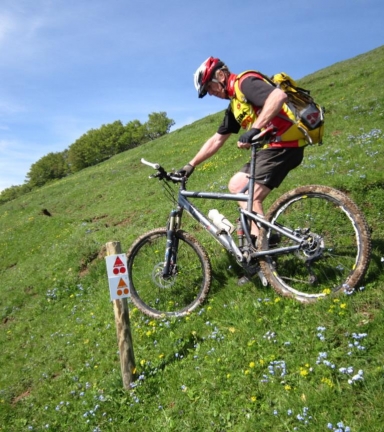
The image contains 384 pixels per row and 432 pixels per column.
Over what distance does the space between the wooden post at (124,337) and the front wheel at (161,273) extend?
121 cm

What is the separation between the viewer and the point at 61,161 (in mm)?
122188

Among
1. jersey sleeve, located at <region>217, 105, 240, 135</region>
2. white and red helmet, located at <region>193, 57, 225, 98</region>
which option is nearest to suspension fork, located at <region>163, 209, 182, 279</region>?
jersey sleeve, located at <region>217, 105, 240, 135</region>

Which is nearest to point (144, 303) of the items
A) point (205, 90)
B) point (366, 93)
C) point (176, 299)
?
point (176, 299)

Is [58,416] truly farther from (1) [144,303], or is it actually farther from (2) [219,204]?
(2) [219,204]

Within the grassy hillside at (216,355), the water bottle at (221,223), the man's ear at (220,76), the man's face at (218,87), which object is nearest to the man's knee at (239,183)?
the water bottle at (221,223)

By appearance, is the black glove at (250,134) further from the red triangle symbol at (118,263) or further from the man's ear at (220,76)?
the red triangle symbol at (118,263)

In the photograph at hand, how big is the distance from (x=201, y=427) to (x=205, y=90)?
4210 millimetres

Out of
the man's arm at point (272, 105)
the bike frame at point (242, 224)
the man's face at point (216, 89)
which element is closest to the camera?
the man's arm at point (272, 105)

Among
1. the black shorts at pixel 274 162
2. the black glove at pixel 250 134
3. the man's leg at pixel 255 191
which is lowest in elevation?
the man's leg at pixel 255 191

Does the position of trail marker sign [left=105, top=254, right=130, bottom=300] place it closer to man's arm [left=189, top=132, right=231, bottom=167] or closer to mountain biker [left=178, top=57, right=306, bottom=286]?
mountain biker [left=178, top=57, right=306, bottom=286]

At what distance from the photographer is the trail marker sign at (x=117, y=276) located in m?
4.54

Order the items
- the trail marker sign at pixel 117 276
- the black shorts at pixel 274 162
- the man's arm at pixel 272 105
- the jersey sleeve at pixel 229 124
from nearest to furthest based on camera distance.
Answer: the man's arm at pixel 272 105, the trail marker sign at pixel 117 276, the black shorts at pixel 274 162, the jersey sleeve at pixel 229 124

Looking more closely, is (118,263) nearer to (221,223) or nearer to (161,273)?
(161,273)

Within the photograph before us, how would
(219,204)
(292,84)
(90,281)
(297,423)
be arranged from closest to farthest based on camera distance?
(297,423) < (292,84) < (90,281) < (219,204)
